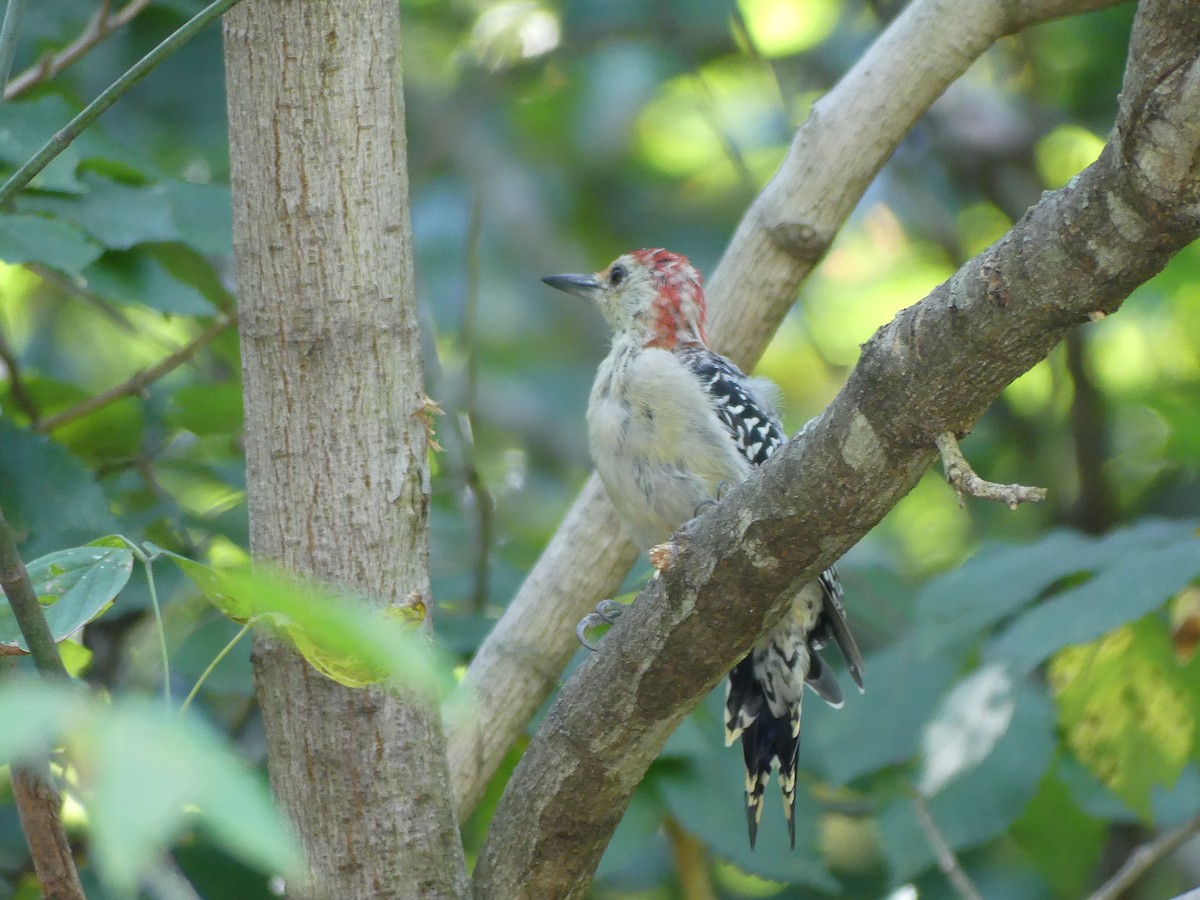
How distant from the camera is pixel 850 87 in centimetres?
323

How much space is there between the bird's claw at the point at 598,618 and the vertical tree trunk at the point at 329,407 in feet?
2.37

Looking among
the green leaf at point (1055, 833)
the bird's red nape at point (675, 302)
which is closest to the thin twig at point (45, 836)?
the bird's red nape at point (675, 302)

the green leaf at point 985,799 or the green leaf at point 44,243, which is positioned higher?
the green leaf at point 44,243

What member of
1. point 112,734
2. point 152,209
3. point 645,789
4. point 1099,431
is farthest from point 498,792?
point 1099,431

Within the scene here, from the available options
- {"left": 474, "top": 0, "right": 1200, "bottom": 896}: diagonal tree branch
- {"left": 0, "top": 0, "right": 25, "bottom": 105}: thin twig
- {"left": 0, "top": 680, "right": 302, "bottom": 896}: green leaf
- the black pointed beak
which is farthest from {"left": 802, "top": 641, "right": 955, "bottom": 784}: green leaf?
{"left": 0, "top": 680, "right": 302, "bottom": 896}: green leaf

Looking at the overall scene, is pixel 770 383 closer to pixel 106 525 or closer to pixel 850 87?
pixel 850 87

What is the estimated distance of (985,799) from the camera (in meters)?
3.32

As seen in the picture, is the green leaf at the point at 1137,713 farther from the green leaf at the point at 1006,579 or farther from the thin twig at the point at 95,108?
the thin twig at the point at 95,108

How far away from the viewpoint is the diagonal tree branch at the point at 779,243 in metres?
3.11

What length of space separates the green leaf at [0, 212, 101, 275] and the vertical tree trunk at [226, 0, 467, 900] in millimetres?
370

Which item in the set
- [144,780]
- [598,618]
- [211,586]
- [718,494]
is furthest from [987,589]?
[144,780]

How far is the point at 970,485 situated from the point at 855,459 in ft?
0.78

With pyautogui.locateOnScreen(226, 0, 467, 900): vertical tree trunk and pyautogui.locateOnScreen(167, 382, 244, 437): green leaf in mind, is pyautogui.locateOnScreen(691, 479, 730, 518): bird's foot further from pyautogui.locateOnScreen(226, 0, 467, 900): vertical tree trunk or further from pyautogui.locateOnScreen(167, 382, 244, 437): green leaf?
pyautogui.locateOnScreen(167, 382, 244, 437): green leaf

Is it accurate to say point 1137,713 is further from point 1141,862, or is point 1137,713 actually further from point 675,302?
point 675,302
